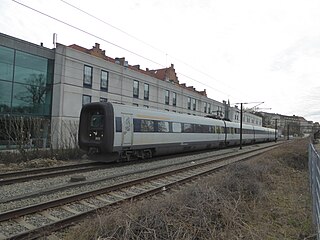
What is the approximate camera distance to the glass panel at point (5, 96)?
22797 mm

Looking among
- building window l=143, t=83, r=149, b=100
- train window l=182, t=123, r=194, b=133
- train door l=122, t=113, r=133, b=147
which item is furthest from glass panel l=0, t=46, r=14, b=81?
building window l=143, t=83, r=149, b=100

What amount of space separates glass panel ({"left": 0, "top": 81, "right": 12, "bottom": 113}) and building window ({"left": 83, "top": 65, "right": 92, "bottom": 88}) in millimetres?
7437

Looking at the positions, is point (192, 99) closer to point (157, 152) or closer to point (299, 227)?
point (157, 152)

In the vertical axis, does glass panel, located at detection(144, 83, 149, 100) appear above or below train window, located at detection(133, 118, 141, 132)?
above

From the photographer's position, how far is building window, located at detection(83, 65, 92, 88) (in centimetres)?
2919

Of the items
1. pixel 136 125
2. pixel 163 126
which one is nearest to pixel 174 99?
pixel 163 126

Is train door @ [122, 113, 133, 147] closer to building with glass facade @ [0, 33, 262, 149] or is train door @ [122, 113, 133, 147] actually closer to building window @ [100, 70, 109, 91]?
building with glass facade @ [0, 33, 262, 149]

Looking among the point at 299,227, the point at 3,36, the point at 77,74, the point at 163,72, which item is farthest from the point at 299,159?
the point at 163,72

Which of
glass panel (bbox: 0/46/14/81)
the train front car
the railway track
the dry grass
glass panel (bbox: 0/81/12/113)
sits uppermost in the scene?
glass panel (bbox: 0/46/14/81)

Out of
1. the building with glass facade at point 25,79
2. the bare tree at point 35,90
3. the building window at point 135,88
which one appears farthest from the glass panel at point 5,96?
the building window at point 135,88

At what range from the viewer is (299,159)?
1889 cm

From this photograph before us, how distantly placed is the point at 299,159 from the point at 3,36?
23.0 metres

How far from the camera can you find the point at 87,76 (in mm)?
29547

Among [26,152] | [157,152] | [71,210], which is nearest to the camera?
[71,210]
